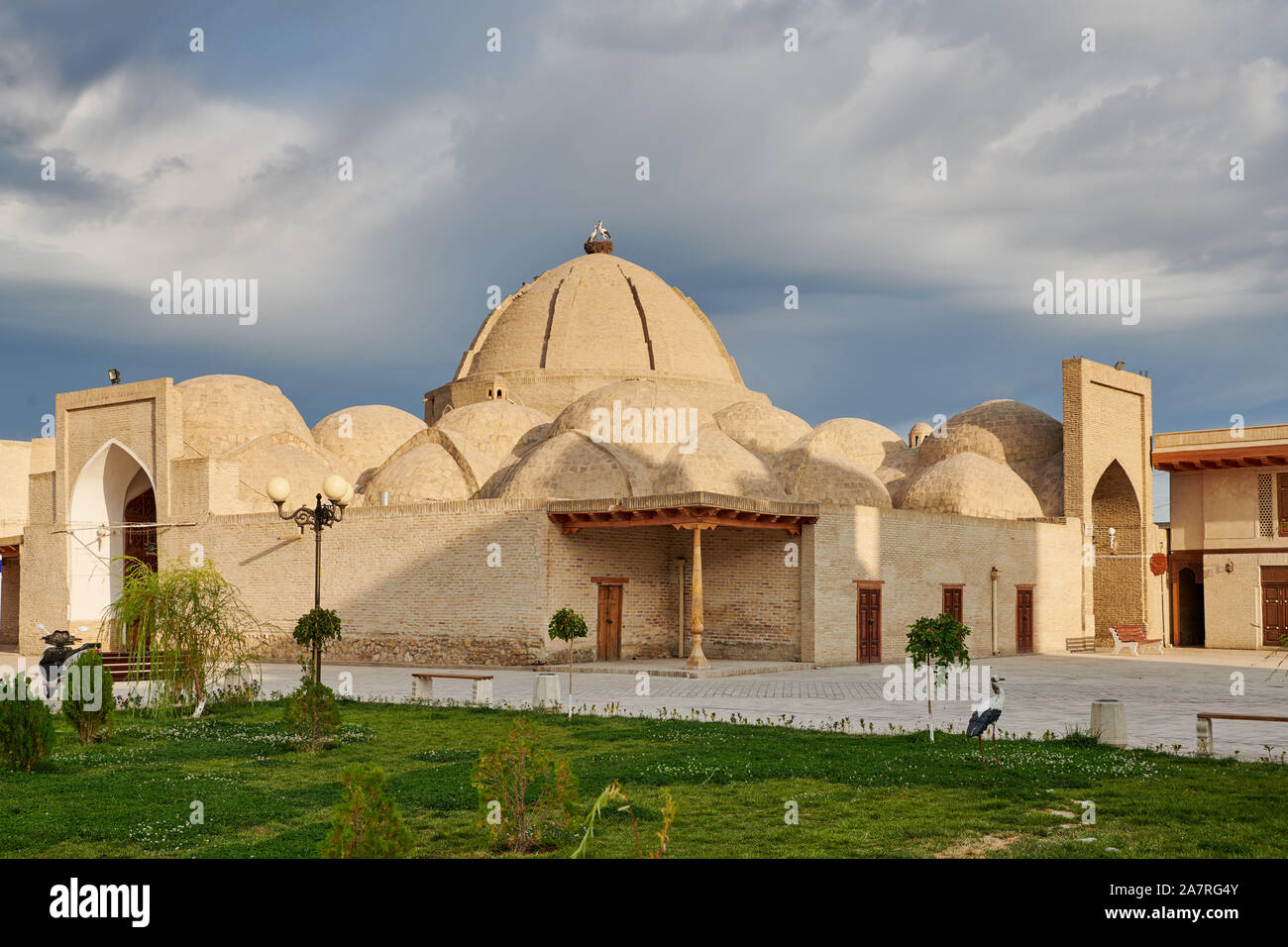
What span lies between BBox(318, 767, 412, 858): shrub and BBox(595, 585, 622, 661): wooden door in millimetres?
16517

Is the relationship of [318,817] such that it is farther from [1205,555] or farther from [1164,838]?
[1205,555]

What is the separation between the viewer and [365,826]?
17.2 feet

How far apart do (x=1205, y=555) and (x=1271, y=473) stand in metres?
2.70

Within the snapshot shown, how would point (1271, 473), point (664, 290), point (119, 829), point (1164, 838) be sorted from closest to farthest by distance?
1. point (1164, 838)
2. point (119, 829)
3. point (1271, 473)
4. point (664, 290)

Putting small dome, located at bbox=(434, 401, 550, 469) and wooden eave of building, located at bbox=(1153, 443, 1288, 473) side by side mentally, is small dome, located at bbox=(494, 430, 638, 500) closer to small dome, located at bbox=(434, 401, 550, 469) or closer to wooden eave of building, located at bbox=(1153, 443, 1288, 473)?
small dome, located at bbox=(434, 401, 550, 469)

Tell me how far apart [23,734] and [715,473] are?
604 inches

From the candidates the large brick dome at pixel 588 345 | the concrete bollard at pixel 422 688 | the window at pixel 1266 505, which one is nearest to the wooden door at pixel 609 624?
the concrete bollard at pixel 422 688

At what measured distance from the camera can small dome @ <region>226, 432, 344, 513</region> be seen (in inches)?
1057

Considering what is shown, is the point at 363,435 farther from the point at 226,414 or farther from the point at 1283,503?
the point at 1283,503

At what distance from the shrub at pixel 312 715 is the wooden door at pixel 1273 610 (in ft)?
86.7

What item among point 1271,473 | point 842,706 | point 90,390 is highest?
point 90,390

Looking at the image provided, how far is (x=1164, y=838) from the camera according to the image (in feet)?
22.4

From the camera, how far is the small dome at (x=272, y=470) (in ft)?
88.1

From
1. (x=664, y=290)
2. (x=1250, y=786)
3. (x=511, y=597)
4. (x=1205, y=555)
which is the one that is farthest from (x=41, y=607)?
(x=1205, y=555)
